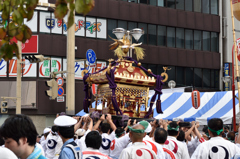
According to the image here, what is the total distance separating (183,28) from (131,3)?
432cm

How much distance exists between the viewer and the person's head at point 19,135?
3.11 m

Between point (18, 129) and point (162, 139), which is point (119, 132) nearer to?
A: point (162, 139)

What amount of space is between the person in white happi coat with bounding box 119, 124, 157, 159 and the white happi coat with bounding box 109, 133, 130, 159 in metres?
1.84

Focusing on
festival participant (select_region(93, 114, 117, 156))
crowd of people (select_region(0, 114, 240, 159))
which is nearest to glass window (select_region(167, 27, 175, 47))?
crowd of people (select_region(0, 114, 240, 159))

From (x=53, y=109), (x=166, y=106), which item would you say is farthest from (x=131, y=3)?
(x=166, y=106)

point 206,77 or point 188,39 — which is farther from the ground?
point 188,39

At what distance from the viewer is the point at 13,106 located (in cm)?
2645

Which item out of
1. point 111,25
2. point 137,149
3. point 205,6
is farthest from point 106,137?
point 205,6

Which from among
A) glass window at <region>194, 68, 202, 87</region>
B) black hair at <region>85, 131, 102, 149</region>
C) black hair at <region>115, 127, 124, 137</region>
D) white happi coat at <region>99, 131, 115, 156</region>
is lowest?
white happi coat at <region>99, 131, 115, 156</region>

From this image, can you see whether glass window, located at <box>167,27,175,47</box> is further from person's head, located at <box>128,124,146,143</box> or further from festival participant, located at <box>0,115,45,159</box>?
festival participant, located at <box>0,115,45,159</box>

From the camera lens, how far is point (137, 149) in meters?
5.66

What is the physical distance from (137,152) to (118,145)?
2.25 meters

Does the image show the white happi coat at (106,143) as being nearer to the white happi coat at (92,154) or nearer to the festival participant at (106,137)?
the festival participant at (106,137)

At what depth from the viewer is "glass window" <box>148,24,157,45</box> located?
30.9 metres
